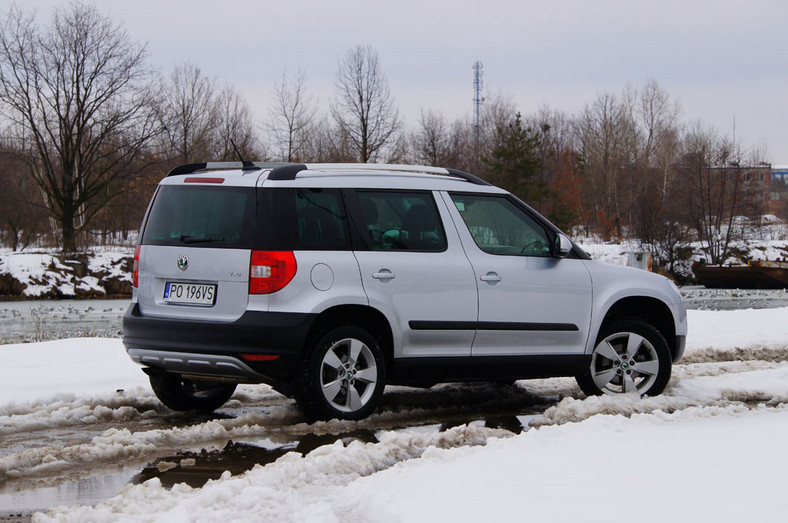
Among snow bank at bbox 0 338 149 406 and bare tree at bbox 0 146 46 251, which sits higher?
bare tree at bbox 0 146 46 251

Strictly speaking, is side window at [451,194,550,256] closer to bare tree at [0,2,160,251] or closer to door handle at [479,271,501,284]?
door handle at [479,271,501,284]

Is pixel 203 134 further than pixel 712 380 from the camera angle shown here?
Yes

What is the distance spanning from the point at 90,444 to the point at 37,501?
1.35 meters

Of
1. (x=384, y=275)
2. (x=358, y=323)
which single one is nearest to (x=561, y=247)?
(x=384, y=275)

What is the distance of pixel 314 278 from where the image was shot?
6.32 meters

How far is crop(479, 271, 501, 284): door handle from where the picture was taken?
7.02 m

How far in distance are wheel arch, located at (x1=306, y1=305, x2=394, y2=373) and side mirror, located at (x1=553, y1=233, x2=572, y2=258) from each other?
5.34 ft

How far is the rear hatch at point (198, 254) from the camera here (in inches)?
246

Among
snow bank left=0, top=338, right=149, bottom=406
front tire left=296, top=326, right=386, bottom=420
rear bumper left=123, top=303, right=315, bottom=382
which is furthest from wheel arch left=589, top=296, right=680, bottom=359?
snow bank left=0, top=338, right=149, bottom=406

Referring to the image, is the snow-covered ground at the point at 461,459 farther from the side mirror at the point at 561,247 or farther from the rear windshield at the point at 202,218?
the rear windshield at the point at 202,218

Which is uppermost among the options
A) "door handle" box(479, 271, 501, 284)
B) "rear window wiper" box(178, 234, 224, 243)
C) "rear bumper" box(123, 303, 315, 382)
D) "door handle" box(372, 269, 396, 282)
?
"rear window wiper" box(178, 234, 224, 243)

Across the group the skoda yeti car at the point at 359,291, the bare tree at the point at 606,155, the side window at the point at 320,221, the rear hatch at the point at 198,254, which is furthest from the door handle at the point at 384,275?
the bare tree at the point at 606,155

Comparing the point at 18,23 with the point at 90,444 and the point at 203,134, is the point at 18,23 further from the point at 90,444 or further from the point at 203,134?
the point at 90,444

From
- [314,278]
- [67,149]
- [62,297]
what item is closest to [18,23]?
[67,149]
